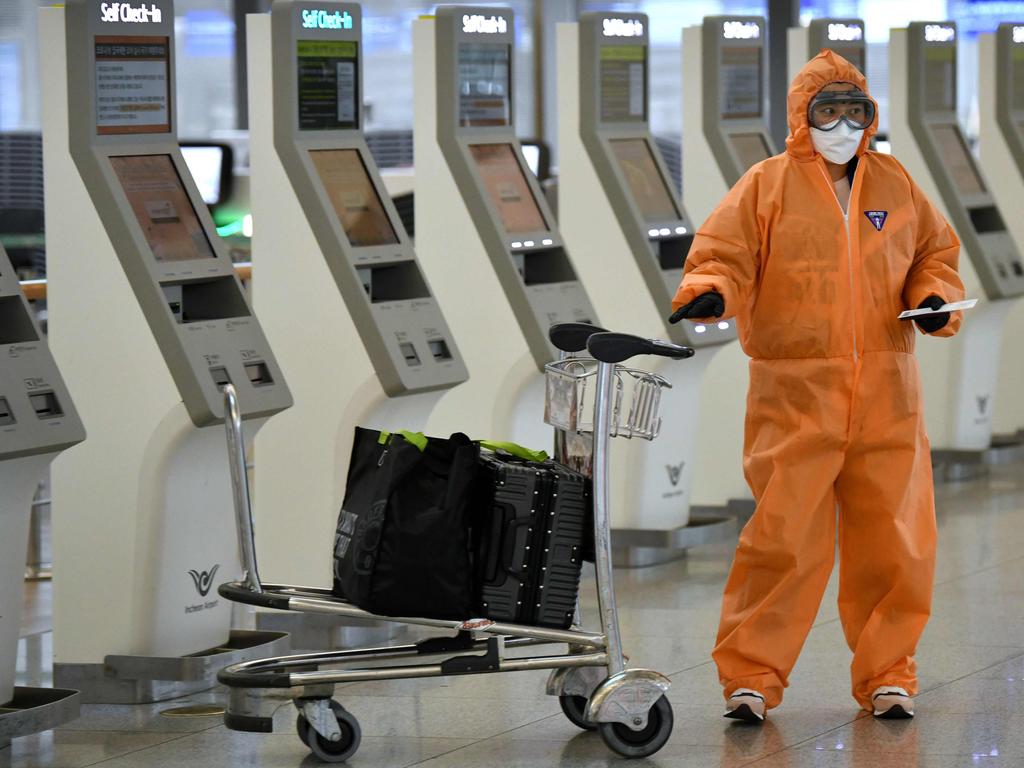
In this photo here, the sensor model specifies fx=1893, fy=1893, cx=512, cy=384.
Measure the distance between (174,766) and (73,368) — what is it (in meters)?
1.08

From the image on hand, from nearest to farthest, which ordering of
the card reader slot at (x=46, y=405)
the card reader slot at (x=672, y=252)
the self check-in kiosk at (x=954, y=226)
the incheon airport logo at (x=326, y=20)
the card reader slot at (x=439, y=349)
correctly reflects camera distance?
the card reader slot at (x=46, y=405) < the incheon airport logo at (x=326, y=20) < the card reader slot at (x=439, y=349) < the card reader slot at (x=672, y=252) < the self check-in kiosk at (x=954, y=226)

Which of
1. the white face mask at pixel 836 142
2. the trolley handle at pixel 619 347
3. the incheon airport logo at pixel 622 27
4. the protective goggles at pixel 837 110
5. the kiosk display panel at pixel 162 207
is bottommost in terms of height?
the trolley handle at pixel 619 347

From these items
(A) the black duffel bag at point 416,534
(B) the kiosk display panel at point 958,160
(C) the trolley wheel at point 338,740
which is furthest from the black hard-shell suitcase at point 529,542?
(B) the kiosk display panel at point 958,160

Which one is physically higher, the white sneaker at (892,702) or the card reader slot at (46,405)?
the card reader slot at (46,405)

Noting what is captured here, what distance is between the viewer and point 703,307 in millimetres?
3838

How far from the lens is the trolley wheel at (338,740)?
3820 mm

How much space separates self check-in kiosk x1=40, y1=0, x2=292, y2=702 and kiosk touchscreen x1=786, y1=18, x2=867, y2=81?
3.43 m

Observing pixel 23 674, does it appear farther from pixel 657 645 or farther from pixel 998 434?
pixel 998 434

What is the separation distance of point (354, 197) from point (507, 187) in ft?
2.74

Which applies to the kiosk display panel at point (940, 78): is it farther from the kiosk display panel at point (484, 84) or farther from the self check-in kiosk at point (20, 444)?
the self check-in kiosk at point (20, 444)

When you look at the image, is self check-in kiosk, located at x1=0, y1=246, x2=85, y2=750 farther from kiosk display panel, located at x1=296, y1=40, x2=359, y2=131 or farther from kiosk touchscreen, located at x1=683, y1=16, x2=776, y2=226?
kiosk touchscreen, located at x1=683, y1=16, x2=776, y2=226

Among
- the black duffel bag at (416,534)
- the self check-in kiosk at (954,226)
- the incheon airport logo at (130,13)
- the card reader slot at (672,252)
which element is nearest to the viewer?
the black duffel bag at (416,534)

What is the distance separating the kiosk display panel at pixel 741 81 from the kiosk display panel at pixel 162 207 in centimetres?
275

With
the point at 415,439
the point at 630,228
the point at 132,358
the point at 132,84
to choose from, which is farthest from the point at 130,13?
the point at 630,228
